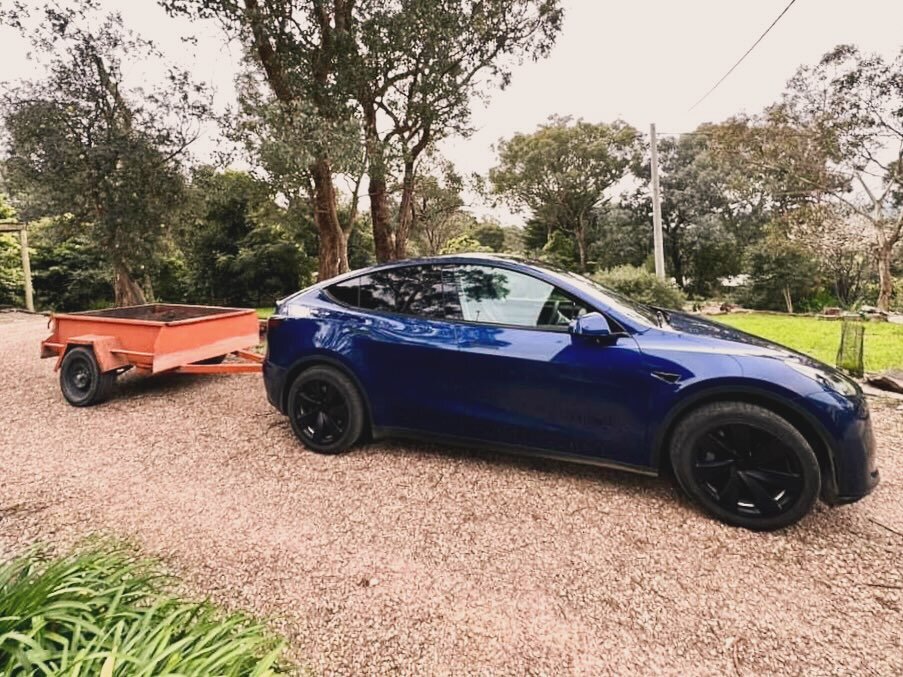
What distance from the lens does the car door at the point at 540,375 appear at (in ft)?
8.23

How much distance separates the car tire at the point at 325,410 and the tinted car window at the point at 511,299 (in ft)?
3.38

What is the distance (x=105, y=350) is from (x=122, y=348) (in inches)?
5.3

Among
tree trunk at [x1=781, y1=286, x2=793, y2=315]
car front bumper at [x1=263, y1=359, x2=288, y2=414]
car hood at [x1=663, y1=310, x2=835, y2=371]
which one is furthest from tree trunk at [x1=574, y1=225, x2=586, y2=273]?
car front bumper at [x1=263, y1=359, x2=288, y2=414]

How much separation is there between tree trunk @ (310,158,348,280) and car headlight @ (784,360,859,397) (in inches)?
281

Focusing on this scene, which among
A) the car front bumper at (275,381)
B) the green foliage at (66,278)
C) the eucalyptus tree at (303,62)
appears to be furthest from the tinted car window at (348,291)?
the green foliage at (66,278)

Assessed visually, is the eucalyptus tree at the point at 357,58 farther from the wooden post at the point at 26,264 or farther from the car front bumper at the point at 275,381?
the wooden post at the point at 26,264

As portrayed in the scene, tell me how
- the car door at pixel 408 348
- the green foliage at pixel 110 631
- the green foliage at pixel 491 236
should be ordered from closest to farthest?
1. the green foliage at pixel 110 631
2. the car door at pixel 408 348
3. the green foliage at pixel 491 236

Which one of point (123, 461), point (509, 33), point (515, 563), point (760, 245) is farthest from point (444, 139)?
point (760, 245)

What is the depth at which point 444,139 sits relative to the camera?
1116 cm

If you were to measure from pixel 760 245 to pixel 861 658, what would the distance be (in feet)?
67.5

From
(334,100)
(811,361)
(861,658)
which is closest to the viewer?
(861,658)

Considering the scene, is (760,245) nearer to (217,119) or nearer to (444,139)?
(444,139)

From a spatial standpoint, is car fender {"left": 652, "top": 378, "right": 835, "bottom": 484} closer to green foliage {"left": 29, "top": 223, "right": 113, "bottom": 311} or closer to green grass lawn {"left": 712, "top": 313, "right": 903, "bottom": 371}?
green grass lawn {"left": 712, "top": 313, "right": 903, "bottom": 371}

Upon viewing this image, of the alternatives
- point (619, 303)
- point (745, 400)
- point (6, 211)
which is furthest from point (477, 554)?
point (6, 211)
